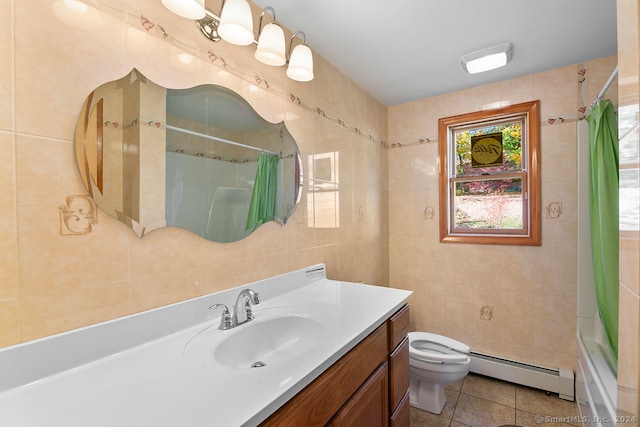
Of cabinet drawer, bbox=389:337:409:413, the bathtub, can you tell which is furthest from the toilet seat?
the bathtub

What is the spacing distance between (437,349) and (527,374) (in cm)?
67

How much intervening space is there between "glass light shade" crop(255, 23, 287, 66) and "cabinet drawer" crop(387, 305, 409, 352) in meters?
1.28

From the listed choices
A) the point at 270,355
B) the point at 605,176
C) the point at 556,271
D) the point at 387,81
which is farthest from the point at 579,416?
the point at 387,81

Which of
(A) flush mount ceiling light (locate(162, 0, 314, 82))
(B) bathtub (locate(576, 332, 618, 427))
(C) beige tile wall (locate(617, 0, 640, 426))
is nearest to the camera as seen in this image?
(C) beige tile wall (locate(617, 0, 640, 426))

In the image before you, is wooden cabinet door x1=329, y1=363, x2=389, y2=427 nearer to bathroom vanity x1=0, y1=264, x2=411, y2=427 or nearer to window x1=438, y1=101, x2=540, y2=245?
bathroom vanity x1=0, y1=264, x2=411, y2=427

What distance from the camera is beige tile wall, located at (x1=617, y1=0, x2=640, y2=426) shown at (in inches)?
22.5

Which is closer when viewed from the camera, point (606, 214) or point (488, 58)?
point (606, 214)

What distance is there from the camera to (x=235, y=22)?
3.54ft

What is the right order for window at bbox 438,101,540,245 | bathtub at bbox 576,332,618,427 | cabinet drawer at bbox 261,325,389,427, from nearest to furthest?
cabinet drawer at bbox 261,325,389,427 → bathtub at bbox 576,332,618,427 → window at bbox 438,101,540,245

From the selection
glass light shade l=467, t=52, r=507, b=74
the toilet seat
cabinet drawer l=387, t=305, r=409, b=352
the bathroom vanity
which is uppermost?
glass light shade l=467, t=52, r=507, b=74

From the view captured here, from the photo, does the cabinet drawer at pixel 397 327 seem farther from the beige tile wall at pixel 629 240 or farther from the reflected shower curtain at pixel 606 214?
the reflected shower curtain at pixel 606 214

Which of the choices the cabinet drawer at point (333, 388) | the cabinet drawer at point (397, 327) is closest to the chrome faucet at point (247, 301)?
the cabinet drawer at point (333, 388)

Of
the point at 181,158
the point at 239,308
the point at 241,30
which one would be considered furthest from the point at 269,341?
the point at 241,30

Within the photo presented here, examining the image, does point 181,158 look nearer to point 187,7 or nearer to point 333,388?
point 187,7
